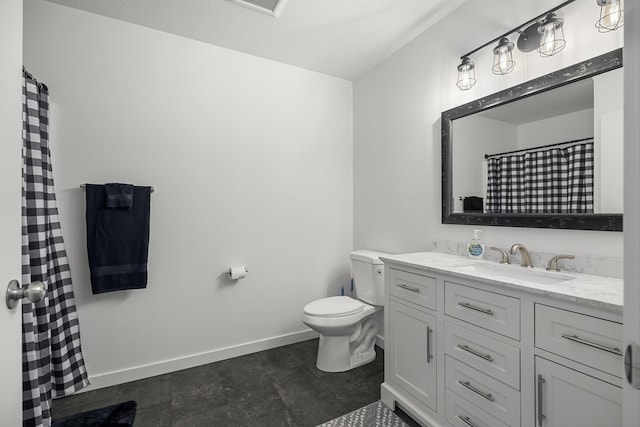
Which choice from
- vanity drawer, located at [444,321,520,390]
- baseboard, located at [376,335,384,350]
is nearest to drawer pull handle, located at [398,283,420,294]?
vanity drawer, located at [444,321,520,390]

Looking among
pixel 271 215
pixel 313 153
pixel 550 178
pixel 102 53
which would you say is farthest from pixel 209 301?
pixel 550 178

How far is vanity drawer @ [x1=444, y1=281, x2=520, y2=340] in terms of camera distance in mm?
1214

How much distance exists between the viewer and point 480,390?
1.33 metres

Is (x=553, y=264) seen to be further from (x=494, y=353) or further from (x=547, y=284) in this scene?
(x=494, y=353)

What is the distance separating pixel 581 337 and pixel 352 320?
1331 millimetres

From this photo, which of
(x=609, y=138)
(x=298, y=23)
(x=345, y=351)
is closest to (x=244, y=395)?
(x=345, y=351)

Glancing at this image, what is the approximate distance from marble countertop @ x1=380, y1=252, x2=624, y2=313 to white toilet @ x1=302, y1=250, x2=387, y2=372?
53 centimetres

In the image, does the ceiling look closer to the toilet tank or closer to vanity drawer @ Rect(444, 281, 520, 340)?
the toilet tank

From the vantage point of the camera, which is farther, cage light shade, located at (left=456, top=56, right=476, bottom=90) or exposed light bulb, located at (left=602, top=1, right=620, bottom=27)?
cage light shade, located at (left=456, top=56, right=476, bottom=90)

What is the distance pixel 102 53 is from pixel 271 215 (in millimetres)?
1590

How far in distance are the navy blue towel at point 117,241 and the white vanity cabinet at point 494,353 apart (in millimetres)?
1641

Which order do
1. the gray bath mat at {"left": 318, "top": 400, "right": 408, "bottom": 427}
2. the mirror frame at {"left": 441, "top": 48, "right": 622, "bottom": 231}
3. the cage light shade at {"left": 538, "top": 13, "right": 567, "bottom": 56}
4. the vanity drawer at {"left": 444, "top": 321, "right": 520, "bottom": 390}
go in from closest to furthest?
the vanity drawer at {"left": 444, "top": 321, "right": 520, "bottom": 390} < the mirror frame at {"left": 441, "top": 48, "right": 622, "bottom": 231} < the cage light shade at {"left": 538, "top": 13, "right": 567, "bottom": 56} < the gray bath mat at {"left": 318, "top": 400, "right": 408, "bottom": 427}

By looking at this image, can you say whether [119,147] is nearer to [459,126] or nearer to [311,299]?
[311,299]

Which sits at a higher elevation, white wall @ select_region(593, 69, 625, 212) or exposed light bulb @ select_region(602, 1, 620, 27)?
exposed light bulb @ select_region(602, 1, 620, 27)
